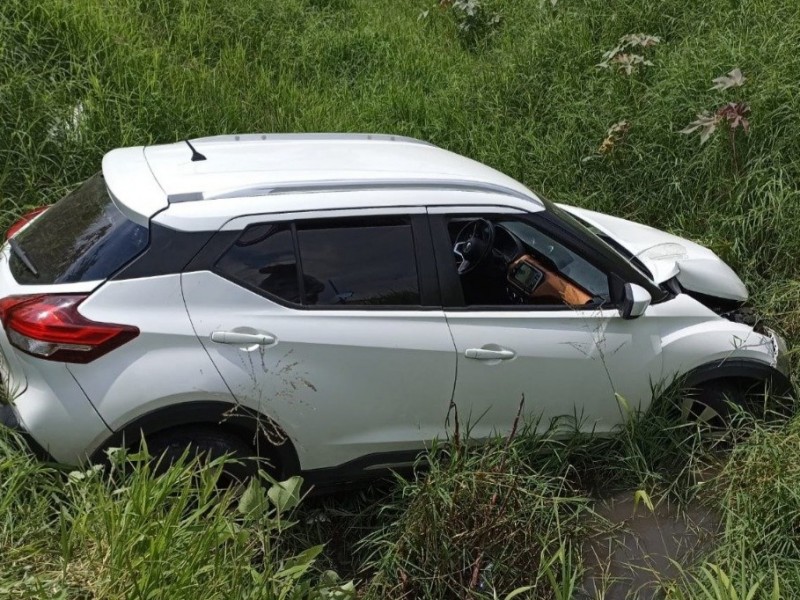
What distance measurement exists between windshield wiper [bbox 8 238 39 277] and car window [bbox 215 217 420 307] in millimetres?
732

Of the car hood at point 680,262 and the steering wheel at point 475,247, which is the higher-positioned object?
the steering wheel at point 475,247

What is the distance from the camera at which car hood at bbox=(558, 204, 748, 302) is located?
3881mm

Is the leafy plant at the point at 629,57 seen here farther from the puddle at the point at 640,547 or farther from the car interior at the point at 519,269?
the puddle at the point at 640,547

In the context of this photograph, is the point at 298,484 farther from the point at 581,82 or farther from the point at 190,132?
the point at 581,82

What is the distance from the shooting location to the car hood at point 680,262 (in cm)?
388

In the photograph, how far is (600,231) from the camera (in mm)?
4234

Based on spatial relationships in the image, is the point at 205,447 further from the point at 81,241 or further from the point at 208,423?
the point at 81,241

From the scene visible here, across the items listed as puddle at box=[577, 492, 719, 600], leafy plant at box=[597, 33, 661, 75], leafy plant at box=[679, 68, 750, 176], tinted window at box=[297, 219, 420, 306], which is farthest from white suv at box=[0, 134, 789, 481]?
leafy plant at box=[597, 33, 661, 75]

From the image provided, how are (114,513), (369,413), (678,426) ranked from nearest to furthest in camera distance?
1. (114,513)
2. (369,413)
3. (678,426)

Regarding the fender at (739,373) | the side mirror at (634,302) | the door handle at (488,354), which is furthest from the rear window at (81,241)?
the fender at (739,373)

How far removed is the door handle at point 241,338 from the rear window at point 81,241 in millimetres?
445

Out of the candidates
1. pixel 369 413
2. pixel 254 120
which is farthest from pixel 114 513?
pixel 254 120

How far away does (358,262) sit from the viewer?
312 cm

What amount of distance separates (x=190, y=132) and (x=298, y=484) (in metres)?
3.83
